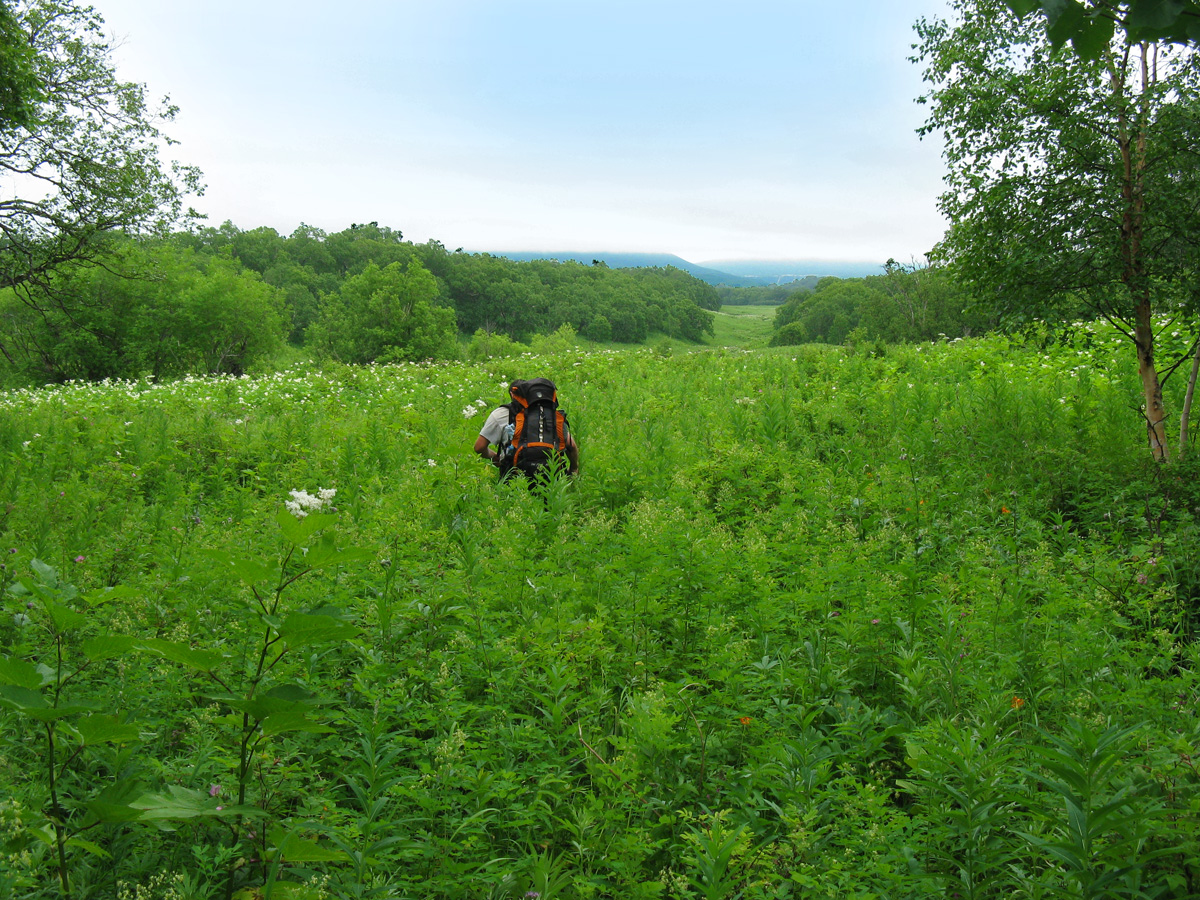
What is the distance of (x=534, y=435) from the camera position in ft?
24.1

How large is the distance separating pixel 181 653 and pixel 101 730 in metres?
0.31

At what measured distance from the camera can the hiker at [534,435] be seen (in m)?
7.27

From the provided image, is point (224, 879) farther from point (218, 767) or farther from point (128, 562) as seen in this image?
point (128, 562)

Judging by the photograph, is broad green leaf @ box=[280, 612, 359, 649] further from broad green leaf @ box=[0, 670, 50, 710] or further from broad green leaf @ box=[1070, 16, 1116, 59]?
broad green leaf @ box=[1070, 16, 1116, 59]

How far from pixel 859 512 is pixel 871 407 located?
4.46 m

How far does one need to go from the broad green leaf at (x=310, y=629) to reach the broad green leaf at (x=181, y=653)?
0.77ft

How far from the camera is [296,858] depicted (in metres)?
1.96

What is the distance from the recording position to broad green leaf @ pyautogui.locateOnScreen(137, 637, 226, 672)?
1806 millimetres

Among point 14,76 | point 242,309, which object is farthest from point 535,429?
point 242,309

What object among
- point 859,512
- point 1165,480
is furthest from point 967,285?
point 859,512

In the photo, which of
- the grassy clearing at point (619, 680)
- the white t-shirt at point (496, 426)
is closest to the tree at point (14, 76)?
the grassy clearing at point (619, 680)

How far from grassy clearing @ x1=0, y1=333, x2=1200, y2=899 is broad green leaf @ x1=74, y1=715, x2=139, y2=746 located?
0.34 feet

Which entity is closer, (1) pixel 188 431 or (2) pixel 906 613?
(2) pixel 906 613

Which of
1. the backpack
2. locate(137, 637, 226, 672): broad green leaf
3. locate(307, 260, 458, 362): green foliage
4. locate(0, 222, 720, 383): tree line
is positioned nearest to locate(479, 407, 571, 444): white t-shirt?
the backpack
